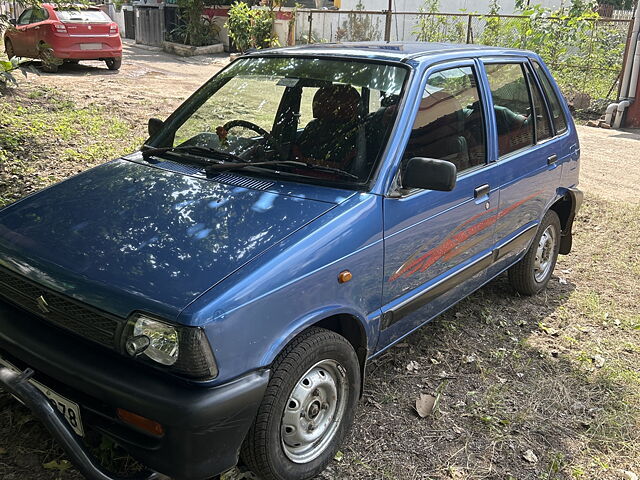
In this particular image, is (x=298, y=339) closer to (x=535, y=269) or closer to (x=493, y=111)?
(x=493, y=111)

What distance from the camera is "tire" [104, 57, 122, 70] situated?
50.5 ft

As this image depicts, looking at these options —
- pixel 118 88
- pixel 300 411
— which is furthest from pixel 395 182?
pixel 118 88

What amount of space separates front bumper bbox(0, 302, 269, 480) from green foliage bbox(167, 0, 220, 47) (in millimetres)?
21393

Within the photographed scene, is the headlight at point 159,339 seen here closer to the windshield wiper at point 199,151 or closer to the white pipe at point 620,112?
the windshield wiper at point 199,151

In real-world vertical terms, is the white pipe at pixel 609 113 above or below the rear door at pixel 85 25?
below

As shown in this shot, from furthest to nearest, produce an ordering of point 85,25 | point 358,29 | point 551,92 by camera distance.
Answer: point 358,29, point 85,25, point 551,92

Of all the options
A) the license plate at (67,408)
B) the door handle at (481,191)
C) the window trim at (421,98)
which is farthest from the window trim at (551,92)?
the license plate at (67,408)

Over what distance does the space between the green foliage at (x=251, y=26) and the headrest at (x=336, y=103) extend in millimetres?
17003

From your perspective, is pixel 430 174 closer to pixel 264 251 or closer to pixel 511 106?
pixel 264 251

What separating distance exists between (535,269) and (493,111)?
1.57 metres

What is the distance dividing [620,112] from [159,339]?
12.2 metres

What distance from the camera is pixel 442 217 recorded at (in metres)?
3.43

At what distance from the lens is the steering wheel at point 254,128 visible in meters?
3.52

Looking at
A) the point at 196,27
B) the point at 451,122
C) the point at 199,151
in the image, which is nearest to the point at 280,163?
the point at 199,151
